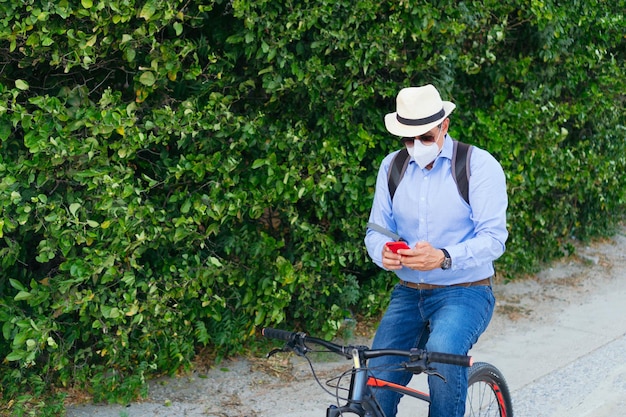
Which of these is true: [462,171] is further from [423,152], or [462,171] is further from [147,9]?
[147,9]

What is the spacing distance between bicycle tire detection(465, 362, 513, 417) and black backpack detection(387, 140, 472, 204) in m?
0.91

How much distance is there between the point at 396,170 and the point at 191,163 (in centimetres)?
155

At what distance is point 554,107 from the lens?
734 centimetres

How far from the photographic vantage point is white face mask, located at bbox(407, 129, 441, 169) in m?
3.93

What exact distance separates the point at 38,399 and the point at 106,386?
0.39 metres

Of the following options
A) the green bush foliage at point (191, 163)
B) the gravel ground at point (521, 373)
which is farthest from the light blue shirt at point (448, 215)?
the gravel ground at point (521, 373)

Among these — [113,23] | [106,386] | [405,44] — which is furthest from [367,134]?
[106,386]

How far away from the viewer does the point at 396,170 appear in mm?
4141

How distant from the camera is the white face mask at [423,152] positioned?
3934mm

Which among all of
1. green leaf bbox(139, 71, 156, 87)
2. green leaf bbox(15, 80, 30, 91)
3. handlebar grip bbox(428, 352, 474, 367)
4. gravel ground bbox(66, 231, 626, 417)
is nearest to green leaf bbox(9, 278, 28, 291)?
gravel ground bbox(66, 231, 626, 417)

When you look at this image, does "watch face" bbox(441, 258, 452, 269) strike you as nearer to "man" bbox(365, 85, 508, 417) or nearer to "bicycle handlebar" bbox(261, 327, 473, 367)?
"man" bbox(365, 85, 508, 417)

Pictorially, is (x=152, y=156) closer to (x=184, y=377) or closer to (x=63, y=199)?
(x=63, y=199)

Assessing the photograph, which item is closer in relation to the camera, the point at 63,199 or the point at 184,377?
the point at 63,199

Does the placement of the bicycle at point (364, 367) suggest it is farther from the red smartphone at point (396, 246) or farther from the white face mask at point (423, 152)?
the white face mask at point (423, 152)
